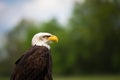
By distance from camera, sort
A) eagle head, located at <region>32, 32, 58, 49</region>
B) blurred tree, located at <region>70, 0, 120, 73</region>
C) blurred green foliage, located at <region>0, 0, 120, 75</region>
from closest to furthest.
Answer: eagle head, located at <region>32, 32, 58, 49</region>, blurred tree, located at <region>70, 0, 120, 73</region>, blurred green foliage, located at <region>0, 0, 120, 75</region>

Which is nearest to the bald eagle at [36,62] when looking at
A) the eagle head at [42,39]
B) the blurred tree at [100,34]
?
the eagle head at [42,39]

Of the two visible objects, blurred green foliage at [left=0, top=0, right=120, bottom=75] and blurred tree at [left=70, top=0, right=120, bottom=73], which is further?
blurred green foliage at [left=0, top=0, right=120, bottom=75]

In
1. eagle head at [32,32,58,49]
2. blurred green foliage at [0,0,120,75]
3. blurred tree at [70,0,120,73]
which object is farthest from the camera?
blurred green foliage at [0,0,120,75]

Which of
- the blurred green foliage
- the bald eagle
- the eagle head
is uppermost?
the eagle head

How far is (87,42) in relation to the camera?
91.5 meters

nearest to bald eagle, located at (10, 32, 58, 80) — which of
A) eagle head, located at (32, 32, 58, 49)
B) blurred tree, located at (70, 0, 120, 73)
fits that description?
eagle head, located at (32, 32, 58, 49)

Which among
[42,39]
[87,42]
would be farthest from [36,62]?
[87,42]

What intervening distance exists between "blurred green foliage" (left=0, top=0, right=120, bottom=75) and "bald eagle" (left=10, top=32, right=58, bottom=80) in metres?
69.0

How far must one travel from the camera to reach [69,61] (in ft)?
330

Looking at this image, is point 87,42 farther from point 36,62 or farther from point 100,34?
point 36,62

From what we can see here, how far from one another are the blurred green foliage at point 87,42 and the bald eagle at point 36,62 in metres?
69.0

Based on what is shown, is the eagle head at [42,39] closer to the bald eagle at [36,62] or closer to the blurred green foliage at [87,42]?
the bald eagle at [36,62]

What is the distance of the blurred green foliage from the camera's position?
263 feet

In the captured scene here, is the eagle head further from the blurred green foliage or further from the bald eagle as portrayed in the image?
the blurred green foliage
